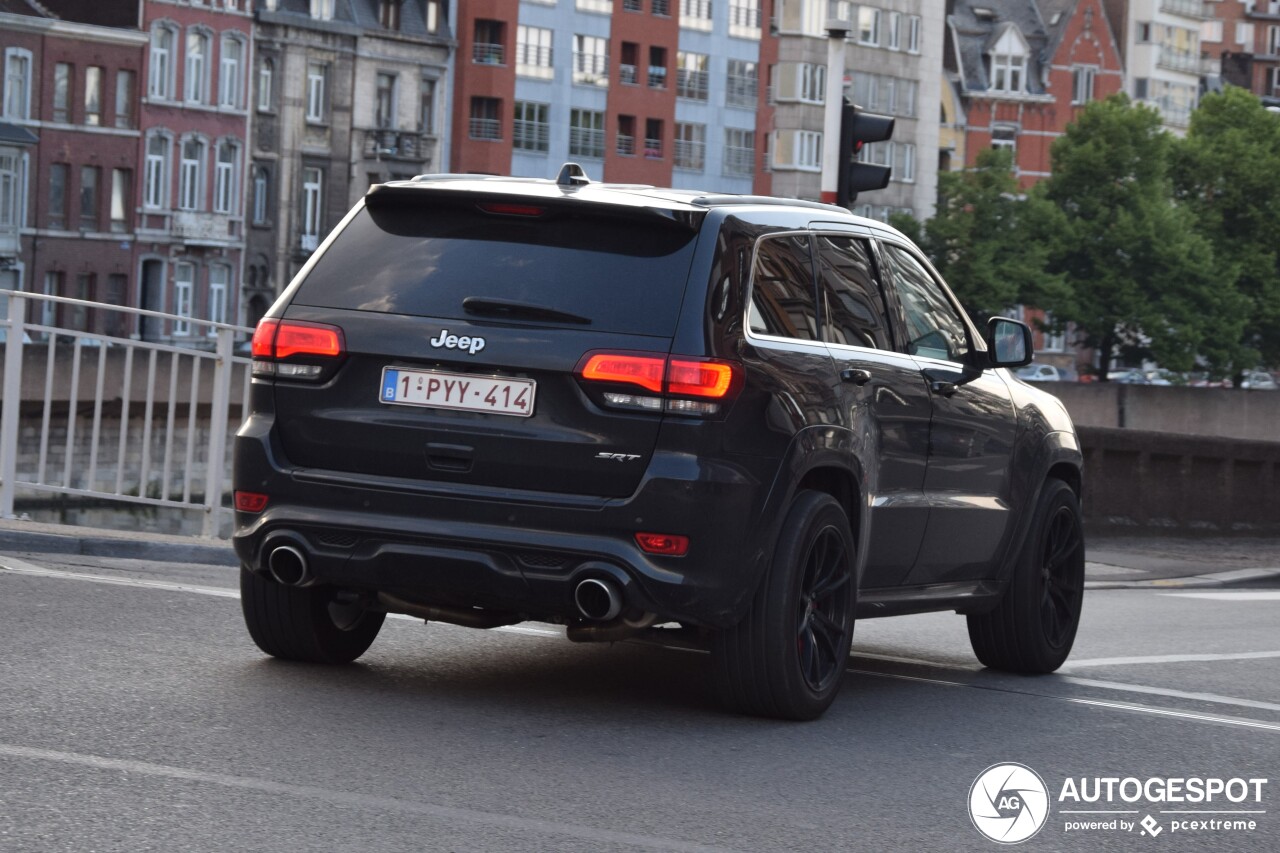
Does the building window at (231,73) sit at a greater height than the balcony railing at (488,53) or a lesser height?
lesser

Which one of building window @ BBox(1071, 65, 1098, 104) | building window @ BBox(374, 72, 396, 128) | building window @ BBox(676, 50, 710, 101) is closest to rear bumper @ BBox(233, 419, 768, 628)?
building window @ BBox(374, 72, 396, 128)

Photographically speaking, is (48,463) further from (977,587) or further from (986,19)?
(986,19)

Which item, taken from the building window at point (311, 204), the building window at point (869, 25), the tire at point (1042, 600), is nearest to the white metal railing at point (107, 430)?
the tire at point (1042, 600)

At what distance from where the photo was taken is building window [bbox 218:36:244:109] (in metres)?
82.1

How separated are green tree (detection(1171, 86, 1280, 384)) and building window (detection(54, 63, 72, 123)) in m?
44.3

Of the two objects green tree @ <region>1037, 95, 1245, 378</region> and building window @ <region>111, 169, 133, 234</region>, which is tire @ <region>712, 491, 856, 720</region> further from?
green tree @ <region>1037, 95, 1245, 378</region>

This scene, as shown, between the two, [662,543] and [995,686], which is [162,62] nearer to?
[995,686]

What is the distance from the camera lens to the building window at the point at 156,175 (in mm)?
80125

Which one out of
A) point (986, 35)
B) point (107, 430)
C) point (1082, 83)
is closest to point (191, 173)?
point (986, 35)

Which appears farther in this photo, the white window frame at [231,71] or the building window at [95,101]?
the white window frame at [231,71]

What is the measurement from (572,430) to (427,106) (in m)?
83.9

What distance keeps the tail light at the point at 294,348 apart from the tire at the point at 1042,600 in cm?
352

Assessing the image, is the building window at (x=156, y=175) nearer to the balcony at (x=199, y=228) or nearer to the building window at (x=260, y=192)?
the balcony at (x=199, y=228)

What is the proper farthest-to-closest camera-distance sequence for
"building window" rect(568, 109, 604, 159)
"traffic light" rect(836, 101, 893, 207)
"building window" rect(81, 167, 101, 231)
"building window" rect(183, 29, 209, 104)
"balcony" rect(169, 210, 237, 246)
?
"building window" rect(568, 109, 604, 159), "building window" rect(183, 29, 209, 104), "balcony" rect(169, 210, 237, 246), "building window" rect(81, 167, 101, 231), "traffic light" rect(836, 101, 893, 207)
